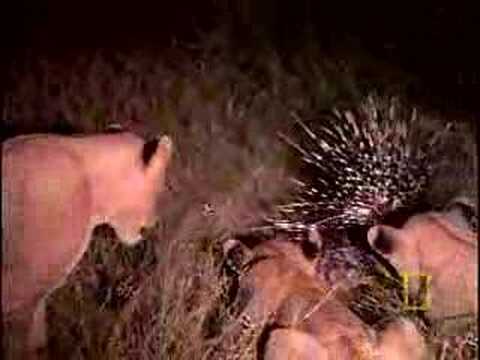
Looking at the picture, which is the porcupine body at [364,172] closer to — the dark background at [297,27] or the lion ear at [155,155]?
the dark background at [297,27]

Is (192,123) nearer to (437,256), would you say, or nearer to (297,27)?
(297,27)

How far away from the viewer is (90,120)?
2672 millimetres

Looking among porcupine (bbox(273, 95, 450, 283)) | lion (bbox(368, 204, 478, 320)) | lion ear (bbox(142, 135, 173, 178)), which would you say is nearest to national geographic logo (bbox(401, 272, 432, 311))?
lion (bbox(368, 204, 478, 320))

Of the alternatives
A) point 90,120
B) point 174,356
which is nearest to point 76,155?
point 174,356

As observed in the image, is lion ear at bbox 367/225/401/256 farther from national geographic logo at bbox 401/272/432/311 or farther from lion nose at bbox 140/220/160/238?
lion nose at bbox 140/220/160/238

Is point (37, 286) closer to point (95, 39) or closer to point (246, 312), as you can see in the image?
point (246, 312)

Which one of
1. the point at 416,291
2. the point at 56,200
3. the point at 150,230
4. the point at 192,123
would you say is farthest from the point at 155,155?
the point at 192,123

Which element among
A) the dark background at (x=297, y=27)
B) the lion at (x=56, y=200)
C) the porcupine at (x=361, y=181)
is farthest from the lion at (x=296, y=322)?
the dark background at (x=297, y=27)

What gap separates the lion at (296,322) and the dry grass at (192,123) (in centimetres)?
11

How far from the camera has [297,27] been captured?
283 cm

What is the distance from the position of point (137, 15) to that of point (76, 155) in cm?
90

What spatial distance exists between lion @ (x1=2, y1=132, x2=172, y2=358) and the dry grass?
221 mm

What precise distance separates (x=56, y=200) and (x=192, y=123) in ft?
2.86

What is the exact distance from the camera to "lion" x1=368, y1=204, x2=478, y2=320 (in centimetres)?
196
